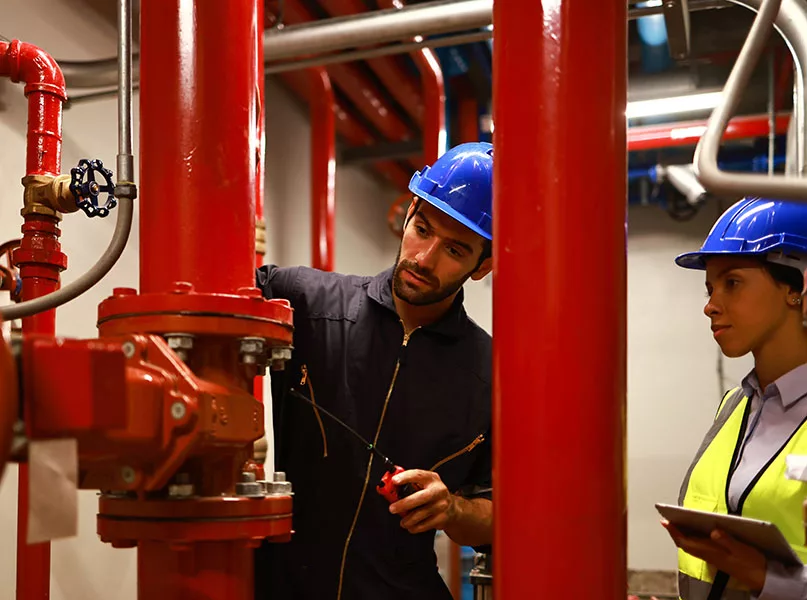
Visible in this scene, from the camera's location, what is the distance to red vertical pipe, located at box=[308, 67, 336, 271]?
3.53m

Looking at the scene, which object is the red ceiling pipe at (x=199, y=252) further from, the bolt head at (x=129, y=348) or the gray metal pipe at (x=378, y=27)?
the gray metal pipe at (x=378, y=27)

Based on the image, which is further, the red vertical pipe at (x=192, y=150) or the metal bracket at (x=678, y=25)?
the metal bracket at (x=678, y=25)

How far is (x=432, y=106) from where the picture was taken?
11.3 feet

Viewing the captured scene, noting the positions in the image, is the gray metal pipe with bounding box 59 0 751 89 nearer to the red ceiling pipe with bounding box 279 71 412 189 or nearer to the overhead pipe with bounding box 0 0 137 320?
the red ceiling pipe with bounding box 279 71 412 189

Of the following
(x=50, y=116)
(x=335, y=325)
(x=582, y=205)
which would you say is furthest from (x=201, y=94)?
(x=50, y=116)

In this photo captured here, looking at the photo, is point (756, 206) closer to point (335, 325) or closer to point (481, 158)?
point (481, 158)

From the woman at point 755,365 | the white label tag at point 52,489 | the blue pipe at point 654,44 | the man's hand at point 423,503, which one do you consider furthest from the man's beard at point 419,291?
the blue pipe at point 654,44

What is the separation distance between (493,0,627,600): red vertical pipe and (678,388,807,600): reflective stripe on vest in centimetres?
66

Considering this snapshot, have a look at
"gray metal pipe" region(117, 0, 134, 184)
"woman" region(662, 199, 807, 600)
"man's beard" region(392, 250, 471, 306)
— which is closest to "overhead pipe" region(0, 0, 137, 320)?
"gray metal pipe" region(117, 0, 134, 184)

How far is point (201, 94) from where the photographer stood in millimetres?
915

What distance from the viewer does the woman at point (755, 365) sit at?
1.43 meters

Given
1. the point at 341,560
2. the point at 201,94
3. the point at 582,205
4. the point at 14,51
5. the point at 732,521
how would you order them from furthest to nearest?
the point at 14,51
the point at 341,560
the point at 732,521
the point at 201,94
the point at 582,205

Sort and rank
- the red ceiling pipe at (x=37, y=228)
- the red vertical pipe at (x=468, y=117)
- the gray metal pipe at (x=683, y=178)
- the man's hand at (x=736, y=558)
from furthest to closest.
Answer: the red vertical pipe at (x=468, y=117) < the gray metal pipe at (x=683, y=178) < the red ceiling pipe at (x=37, y=228) < the man's hand at (x=736, y=558)

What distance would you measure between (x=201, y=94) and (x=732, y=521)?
90 cm
